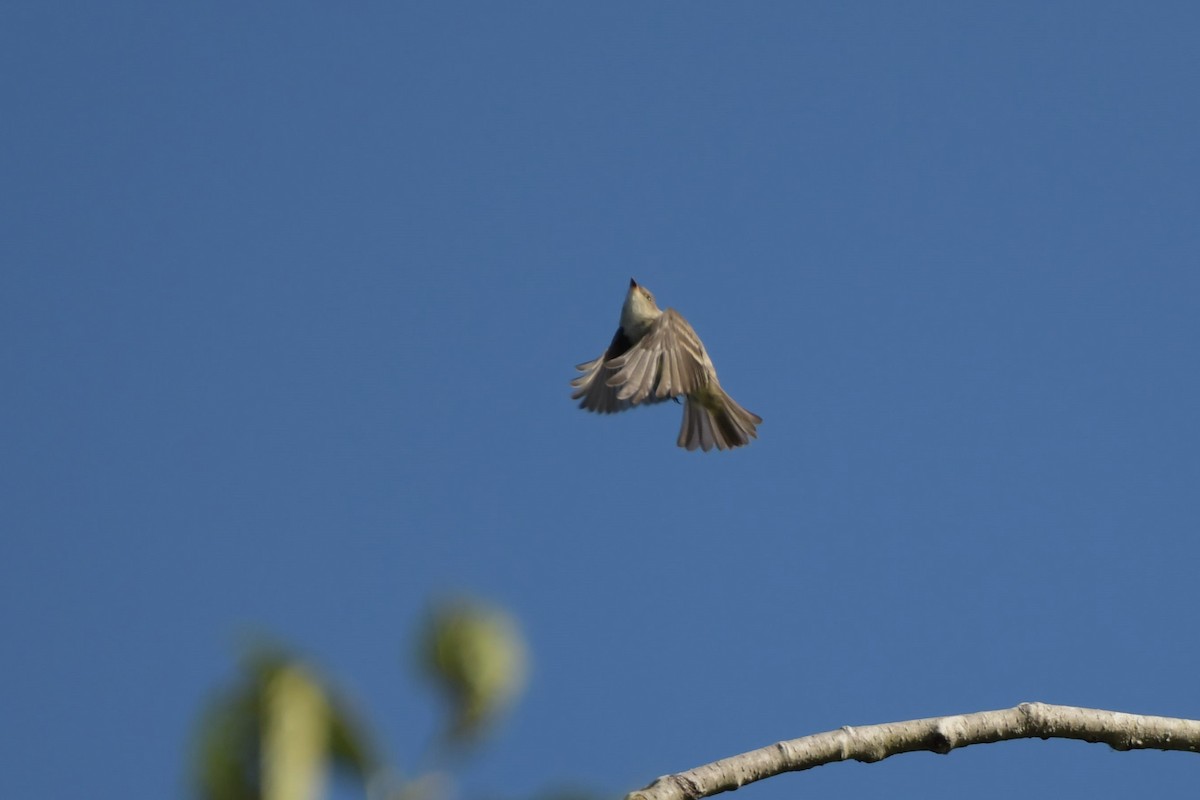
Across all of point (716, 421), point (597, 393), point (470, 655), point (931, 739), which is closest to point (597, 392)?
point (597, 393)

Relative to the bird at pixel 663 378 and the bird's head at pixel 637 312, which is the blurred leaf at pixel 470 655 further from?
the bird's head at pixel 637 312

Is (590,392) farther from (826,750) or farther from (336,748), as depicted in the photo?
(336,748)

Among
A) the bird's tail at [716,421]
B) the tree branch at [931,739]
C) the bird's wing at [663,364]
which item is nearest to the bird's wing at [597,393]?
the bird's wing at [663,364]

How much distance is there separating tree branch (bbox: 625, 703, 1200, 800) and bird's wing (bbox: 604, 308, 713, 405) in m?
4.48

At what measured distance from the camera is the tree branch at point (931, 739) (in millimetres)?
3924

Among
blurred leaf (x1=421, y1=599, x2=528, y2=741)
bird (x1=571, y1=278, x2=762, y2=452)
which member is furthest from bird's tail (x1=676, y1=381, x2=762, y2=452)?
blurred leaf (x1=421, y1=599, x2=528, y2=741)

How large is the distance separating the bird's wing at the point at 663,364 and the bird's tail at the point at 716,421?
519 mm

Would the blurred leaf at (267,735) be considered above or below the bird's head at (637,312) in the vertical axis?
below

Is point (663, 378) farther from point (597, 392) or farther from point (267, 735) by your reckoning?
point (267, 735)

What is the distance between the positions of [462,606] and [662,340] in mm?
7751

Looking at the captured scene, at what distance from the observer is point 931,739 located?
4449mm

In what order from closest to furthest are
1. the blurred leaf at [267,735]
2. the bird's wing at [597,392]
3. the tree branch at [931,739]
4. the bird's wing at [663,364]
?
1. the blurred leaf at [267,735]
2. the tree branch at [931,739]
3. the bird's wing at [663,364]
4. the bird's wing at [597,392]

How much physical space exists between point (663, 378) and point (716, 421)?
1.59 metres

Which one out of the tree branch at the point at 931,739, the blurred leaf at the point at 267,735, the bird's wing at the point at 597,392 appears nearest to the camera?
the blurred leaf at the point at 267,735
